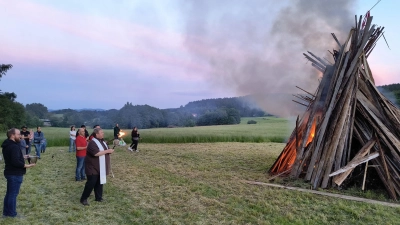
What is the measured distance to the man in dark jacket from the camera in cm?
566

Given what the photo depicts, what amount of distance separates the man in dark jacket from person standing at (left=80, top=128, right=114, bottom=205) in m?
1.30

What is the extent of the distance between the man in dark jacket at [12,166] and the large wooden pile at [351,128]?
7.45m

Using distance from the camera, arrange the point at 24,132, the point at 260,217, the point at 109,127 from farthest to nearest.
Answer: the point at 109,127 < the point at 24,132 < the point at 260,217

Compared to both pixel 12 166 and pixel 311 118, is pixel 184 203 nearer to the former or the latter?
pixel 12 166

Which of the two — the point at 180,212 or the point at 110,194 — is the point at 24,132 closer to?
the point at 110,194

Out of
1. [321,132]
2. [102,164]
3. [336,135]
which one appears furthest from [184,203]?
[336,135]

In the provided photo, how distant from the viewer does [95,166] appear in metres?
6.75

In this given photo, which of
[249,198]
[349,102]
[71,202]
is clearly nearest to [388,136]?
[349,102]

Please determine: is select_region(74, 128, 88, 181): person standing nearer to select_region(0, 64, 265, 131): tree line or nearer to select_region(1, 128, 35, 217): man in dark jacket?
select_region(1, 128, 35, 217): man in dark jacket

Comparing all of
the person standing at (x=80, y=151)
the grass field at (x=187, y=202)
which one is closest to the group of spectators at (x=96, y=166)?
the grass field at (x=187, y=202)

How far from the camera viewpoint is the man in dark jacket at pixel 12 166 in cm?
566

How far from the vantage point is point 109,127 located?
3856 centimetres

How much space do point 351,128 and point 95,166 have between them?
7.40 metres

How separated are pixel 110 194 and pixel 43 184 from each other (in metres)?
2.79
